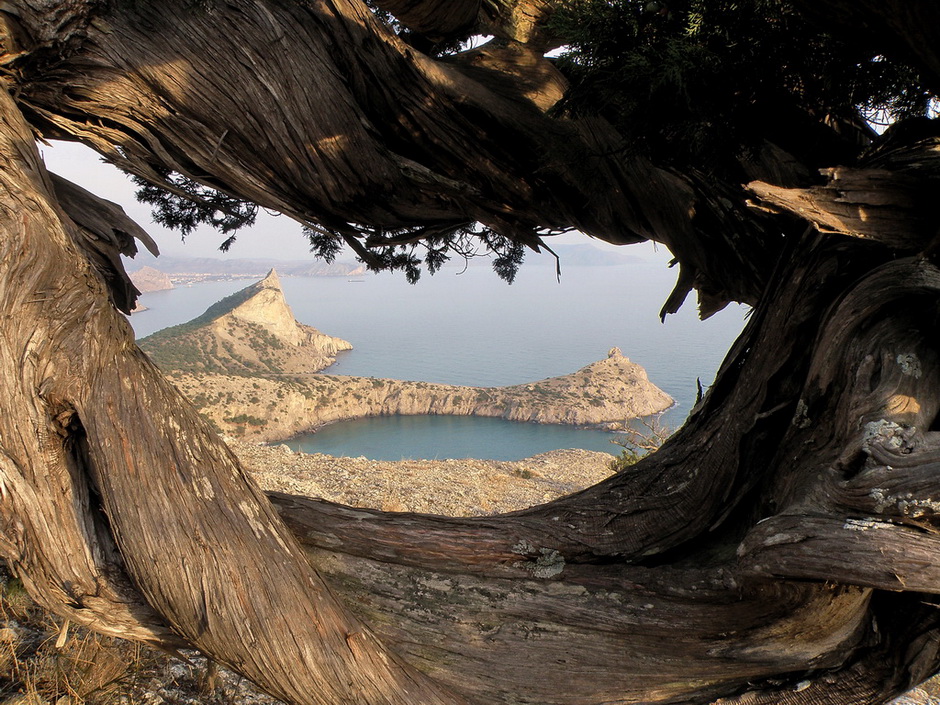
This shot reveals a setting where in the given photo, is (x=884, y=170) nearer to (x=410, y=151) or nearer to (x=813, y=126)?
(x=813, y=126)

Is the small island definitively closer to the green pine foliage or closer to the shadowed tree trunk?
the shadowed tree trunk

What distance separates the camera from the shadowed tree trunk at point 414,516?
6.49 feet

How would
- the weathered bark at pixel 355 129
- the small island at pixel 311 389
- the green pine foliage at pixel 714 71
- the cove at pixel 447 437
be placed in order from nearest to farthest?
the green pine foliage at pixel 714 71 → the weathered bark at pixel 355 129 → the small island at pixel 311 389 → the cove at pixel 447 437

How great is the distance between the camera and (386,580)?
2.42 m

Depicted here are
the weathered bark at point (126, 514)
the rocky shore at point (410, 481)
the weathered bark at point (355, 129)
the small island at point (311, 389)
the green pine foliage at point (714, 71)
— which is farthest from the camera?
the small island at point (311, 389)

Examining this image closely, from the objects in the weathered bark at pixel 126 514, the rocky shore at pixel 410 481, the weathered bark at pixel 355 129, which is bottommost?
the rocky shore at pixel 410 481

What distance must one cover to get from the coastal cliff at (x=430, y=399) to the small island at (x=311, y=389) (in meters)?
0.05

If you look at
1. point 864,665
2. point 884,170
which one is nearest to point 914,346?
point 884,170

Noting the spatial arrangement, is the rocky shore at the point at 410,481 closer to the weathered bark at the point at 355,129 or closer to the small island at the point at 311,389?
the weathered bark at the point at 355,129

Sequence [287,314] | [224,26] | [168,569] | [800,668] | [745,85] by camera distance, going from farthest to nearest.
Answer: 1. [287,314]
2. [224,26]
3. [745,85]
4. [800,668]
5. [168,569]

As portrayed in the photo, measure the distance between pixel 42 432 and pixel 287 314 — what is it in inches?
1568

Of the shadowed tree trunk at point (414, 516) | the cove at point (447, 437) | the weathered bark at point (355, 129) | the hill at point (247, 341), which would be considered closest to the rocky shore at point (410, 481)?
the weathered bark at point (355, 129)

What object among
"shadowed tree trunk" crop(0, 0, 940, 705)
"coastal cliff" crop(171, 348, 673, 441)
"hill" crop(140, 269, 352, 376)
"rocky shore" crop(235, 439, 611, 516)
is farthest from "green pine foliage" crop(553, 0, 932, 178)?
"hill" crop(140, 269, 352, 376)

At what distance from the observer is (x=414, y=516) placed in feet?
8.57
